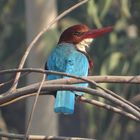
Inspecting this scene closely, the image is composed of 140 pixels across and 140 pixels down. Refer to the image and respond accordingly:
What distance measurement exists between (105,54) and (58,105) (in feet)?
10.5

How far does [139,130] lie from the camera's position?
688cm

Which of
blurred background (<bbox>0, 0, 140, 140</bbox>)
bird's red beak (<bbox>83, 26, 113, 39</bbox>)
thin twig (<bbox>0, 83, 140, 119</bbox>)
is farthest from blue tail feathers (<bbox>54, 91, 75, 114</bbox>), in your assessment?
blurred background (<bbox>0, 0, 140, 140</bbox>)

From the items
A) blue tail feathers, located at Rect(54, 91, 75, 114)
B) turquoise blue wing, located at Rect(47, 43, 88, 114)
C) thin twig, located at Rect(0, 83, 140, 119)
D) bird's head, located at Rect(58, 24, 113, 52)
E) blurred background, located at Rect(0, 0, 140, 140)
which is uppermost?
blurred background, located at Rect(0, 0, 140, 140)

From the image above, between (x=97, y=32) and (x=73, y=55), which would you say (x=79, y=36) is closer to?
(x=73, y=55)

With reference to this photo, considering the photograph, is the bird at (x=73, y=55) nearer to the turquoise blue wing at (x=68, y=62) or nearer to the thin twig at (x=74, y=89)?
the turquoise blue wing at (x=68, y=62)

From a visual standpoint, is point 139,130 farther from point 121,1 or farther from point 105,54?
point 121,1

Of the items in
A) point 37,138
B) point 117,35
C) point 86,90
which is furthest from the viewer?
point 117,35

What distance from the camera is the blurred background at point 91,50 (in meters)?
4.48

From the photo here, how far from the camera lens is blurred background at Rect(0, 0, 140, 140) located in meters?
4.48

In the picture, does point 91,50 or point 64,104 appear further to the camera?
point 91,50

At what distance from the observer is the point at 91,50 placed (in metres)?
5.42

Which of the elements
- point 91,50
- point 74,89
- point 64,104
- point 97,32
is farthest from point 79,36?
point 91,50

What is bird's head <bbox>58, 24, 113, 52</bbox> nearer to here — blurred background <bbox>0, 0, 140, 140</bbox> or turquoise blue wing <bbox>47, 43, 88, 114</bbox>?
turquoise blue wing <bbox>47, 43, 88, 114</bbox>

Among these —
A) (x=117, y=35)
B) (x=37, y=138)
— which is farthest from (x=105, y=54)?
→ (x=37, y=138)
